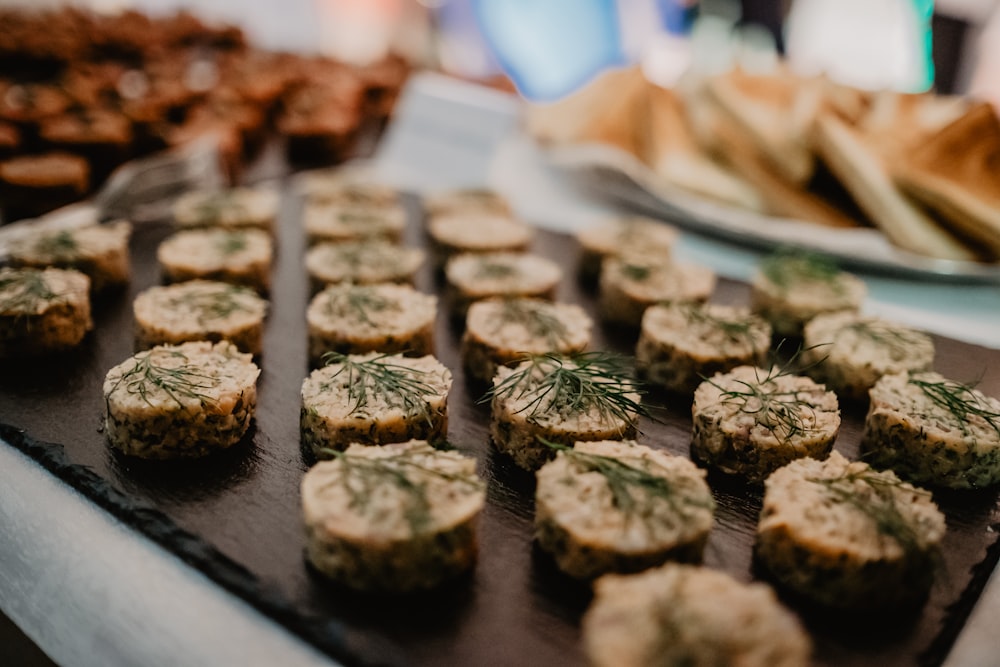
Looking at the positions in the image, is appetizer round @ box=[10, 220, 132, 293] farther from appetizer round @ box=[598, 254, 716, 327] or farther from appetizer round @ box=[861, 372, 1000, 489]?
appetizer round @ box=[861, 372, 1000, 489]

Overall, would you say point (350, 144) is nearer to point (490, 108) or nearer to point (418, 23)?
point (490, 108)

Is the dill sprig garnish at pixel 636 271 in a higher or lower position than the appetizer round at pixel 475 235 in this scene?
higher

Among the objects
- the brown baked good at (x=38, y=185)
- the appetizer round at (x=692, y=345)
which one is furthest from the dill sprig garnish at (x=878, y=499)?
the brown baked good at (x=38, y=185)

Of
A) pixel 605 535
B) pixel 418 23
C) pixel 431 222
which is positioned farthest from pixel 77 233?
pixel 418 23

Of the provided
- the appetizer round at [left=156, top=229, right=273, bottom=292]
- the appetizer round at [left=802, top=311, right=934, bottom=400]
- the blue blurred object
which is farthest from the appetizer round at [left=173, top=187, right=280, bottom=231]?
the blue blurred object

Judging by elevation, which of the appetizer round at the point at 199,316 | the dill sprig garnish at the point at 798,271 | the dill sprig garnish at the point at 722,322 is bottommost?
the appetizer round at the point at 199,316

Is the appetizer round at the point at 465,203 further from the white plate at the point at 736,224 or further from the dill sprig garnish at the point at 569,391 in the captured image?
the dill sprig garnish at the point at 569,391
